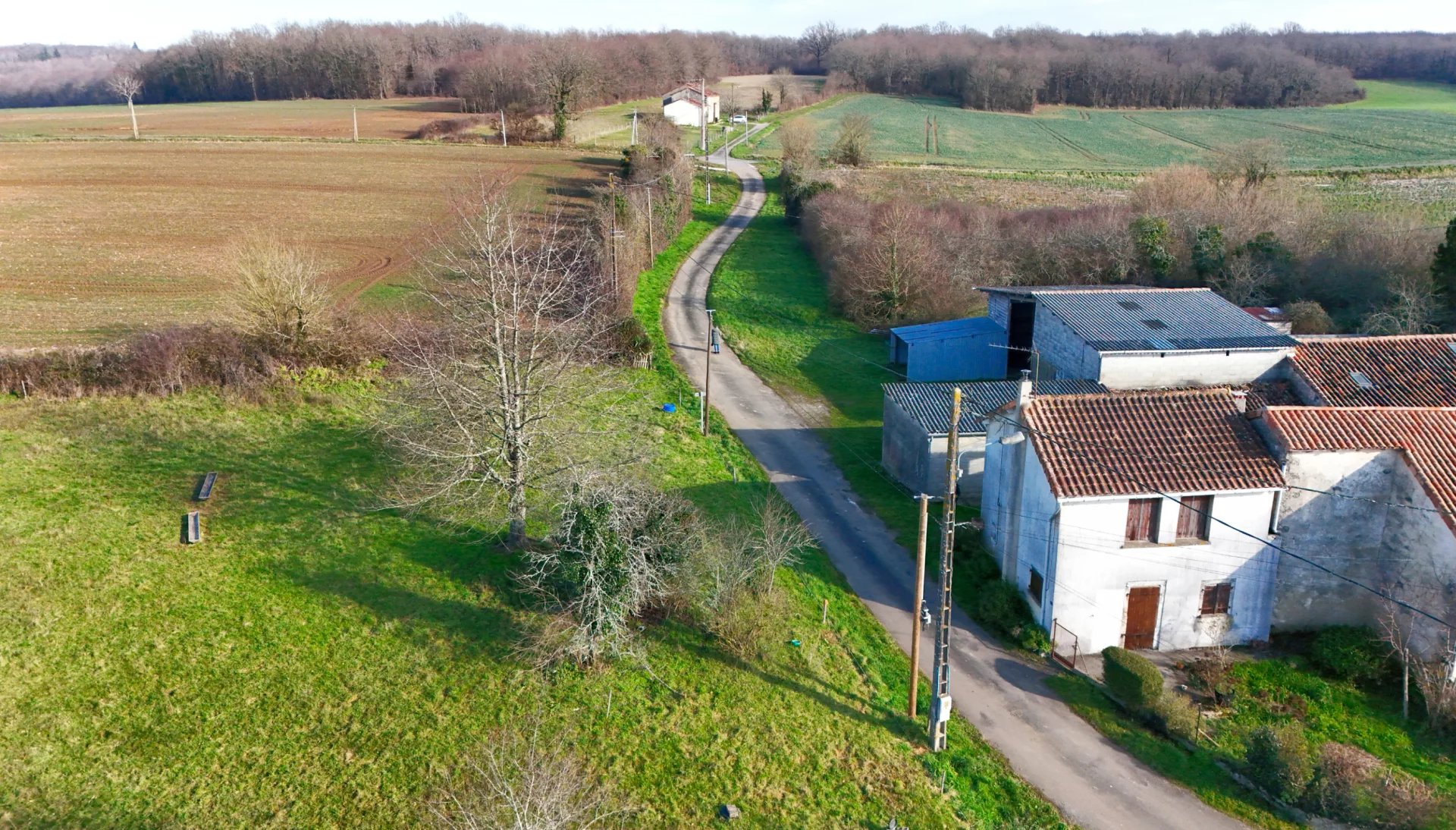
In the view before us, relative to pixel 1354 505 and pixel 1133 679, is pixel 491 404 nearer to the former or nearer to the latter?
pixel 1133 679

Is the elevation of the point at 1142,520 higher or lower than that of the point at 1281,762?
higher

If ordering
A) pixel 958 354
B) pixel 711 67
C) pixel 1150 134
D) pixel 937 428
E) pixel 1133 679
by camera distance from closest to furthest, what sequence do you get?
pixel 1133 679, pixel 937 428, pixel 958 354, pixel 1150 134, pixel 711 67

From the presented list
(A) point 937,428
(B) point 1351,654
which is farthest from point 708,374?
(B) point 1351,654

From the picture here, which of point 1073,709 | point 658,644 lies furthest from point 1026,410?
point 658,644

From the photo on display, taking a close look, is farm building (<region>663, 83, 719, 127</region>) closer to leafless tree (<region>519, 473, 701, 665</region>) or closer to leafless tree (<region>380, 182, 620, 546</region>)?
leafless tree (<region>380, 182, 620, 546</region>)

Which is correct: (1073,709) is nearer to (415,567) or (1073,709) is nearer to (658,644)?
(658,644)

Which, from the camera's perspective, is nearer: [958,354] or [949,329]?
[958,354]
